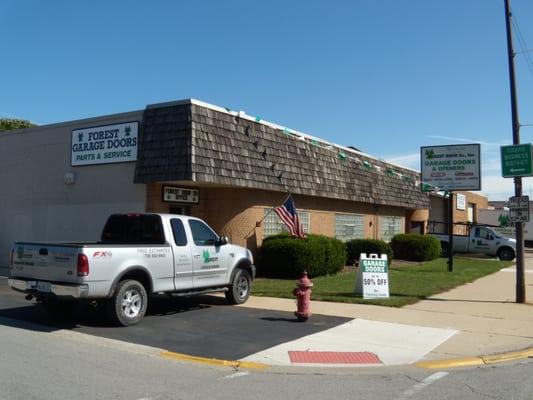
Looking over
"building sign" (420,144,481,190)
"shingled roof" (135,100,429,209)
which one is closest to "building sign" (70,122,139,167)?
"shingled roof" (135,100,429,209)

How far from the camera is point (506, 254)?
33188mm

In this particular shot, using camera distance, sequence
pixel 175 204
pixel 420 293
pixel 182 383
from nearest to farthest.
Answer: pixel 182 383
pixel 420 293
pixel 175 204

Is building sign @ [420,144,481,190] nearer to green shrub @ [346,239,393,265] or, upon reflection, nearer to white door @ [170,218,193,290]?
green shrub @ [346,239,393,265]

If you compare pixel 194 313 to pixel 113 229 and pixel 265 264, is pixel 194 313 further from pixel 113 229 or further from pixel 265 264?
pixel 265 264

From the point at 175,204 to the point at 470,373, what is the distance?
11208 millimetres

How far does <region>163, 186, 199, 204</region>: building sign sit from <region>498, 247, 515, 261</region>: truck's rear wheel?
22053 mm

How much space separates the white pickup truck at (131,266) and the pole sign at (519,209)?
6.78m

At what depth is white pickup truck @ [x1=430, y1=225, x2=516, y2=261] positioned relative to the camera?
33188 millimetres

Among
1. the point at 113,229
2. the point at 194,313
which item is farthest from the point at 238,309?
the point at 113,229

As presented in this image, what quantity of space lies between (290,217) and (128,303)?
345 inches

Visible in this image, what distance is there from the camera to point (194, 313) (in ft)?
39.2

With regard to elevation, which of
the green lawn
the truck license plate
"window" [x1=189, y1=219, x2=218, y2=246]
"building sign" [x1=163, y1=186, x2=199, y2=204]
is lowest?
the green lawn

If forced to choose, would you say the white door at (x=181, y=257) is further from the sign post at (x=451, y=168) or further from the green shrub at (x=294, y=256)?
the sign post at (x=451, y=168)

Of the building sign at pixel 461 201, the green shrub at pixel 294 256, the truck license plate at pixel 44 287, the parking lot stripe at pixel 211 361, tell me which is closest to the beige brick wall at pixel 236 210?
the green shrub at pixel 294 256
